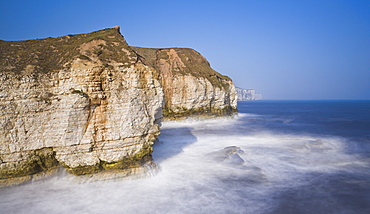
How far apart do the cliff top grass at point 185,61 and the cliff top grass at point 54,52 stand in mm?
24319

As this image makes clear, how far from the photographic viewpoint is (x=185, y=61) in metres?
39.6

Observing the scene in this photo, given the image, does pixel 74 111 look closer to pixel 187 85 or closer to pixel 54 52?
pixel 54 52

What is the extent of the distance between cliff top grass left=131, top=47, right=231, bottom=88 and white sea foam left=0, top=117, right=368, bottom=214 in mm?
24352

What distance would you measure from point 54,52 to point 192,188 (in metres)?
10.1

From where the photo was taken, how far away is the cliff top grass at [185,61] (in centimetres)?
3744

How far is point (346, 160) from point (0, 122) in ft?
64.6

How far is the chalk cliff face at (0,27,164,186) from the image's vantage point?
895cm

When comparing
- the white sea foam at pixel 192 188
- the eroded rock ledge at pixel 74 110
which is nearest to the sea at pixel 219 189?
the white sea foam at pixel 192 188

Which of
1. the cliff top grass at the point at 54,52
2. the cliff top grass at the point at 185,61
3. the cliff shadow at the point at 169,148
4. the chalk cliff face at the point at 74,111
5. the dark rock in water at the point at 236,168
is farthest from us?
the cliff top grass at the point at 185,61

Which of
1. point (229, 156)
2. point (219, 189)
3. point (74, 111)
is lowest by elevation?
point (219, 189)

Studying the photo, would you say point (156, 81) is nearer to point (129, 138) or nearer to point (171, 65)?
point (129, 138)

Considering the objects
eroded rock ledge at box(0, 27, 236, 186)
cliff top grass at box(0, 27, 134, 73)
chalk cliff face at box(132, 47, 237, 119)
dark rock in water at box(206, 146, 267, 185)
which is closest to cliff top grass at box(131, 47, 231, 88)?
chalk cliff face at box(132, 47, 237, 119)

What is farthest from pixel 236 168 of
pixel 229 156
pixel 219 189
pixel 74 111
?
pixel 74 111

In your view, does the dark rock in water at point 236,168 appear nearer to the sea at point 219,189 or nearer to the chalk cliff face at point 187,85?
the sea at point 219,189
